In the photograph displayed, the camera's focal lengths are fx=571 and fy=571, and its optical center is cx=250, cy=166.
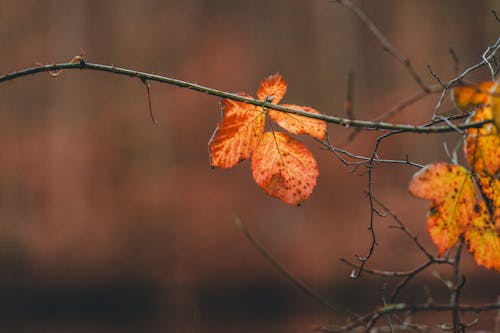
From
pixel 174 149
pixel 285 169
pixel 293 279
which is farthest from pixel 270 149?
pixel 174 149

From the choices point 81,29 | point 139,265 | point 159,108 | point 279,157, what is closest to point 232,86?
point 159,108

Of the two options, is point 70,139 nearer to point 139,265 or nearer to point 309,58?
point 139,265

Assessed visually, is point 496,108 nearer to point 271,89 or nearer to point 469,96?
point 469,96

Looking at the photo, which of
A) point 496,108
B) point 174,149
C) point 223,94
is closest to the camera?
point 496,108

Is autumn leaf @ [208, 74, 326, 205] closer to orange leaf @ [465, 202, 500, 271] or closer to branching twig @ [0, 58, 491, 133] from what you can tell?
branching twig @ [0, 58, 491, 133]

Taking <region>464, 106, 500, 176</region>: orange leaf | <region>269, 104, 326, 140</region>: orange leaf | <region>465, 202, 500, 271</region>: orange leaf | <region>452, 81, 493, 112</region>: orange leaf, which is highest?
<region>452, 81, 493, 112</region>: orange leaf

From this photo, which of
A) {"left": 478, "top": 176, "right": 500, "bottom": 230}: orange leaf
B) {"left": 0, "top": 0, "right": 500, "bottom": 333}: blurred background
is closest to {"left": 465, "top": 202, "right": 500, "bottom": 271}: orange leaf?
{"left": 478, "top": 176, "right": 500, "bottom": 230}: orange leaf
